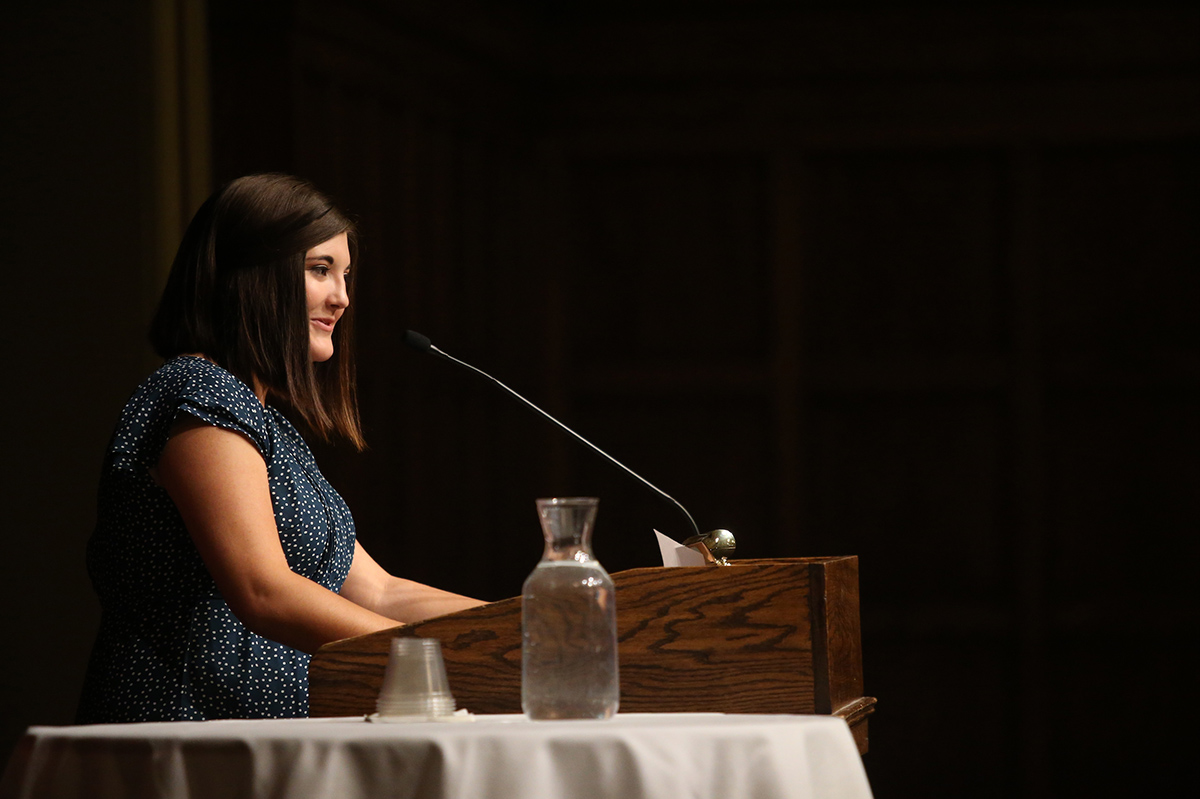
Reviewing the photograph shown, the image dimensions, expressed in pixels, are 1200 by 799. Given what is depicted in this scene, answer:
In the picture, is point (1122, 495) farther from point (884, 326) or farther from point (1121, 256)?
point (884, 326)

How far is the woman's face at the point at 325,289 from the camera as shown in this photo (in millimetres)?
1892

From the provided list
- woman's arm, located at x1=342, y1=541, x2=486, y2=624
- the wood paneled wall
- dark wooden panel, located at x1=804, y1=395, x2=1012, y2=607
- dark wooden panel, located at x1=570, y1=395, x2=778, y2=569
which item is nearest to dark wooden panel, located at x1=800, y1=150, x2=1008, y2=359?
the wood paneled wall

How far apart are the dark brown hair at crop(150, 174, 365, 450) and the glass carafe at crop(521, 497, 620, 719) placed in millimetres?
716

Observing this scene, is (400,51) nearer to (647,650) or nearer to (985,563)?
(985,563)

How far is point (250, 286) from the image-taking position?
182 centimetres

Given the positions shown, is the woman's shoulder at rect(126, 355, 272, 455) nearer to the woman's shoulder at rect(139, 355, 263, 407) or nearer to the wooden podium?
the woman's shoulder at rect(139, 355, 263, 407)

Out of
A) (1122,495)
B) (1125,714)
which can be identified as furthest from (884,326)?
(1125,714)

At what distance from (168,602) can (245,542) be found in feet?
Result: 0.68

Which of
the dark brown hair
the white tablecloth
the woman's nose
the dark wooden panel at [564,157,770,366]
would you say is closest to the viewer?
the white tablecloth

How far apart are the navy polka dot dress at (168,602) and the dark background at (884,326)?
206 centimetres

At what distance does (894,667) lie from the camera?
413cm

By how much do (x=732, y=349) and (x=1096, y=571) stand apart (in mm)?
1272

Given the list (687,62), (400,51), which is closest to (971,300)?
(687,62)

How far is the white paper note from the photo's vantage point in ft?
4.95
